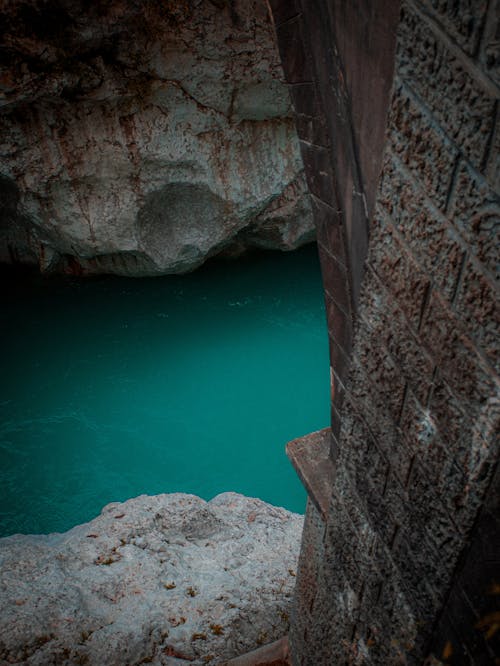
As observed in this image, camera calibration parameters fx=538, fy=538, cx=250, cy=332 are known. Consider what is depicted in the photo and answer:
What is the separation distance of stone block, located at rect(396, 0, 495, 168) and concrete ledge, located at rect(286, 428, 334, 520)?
5.16ft

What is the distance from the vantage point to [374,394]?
1.42 m

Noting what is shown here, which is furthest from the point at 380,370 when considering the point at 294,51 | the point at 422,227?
the point at 294,51

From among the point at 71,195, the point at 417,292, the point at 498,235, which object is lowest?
the point at 71,195

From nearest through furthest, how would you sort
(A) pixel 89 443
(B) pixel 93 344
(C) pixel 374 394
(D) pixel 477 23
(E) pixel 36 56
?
(D) pixel 477 23
(C) pixel 374 394
(E) pixel 36 56
(A) pixel 89 443
(B) pixel 93 344

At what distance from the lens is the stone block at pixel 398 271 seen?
111 cm

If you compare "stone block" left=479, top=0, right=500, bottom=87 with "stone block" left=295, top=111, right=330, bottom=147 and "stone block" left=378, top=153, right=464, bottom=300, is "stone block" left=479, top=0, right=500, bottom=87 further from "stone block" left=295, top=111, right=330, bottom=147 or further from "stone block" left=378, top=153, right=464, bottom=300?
"stone block" left=295, top=111, right=330, bottom=147

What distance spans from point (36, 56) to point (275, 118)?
9.58 ft

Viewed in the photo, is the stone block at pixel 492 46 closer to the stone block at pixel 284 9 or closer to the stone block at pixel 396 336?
the stone block at pixel 396 336

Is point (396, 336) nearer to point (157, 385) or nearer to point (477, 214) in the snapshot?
point (477, 214)

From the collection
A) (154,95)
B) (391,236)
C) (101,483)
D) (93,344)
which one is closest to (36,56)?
(154,95)

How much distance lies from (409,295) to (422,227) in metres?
0.17

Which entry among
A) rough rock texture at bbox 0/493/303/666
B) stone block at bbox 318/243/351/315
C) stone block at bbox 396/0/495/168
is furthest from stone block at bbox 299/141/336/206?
rough rock texture at bbox 0/493/303/666

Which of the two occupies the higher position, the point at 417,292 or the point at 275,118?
the point at 417,292

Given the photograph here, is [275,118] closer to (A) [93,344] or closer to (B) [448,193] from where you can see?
(A) [93,344]
